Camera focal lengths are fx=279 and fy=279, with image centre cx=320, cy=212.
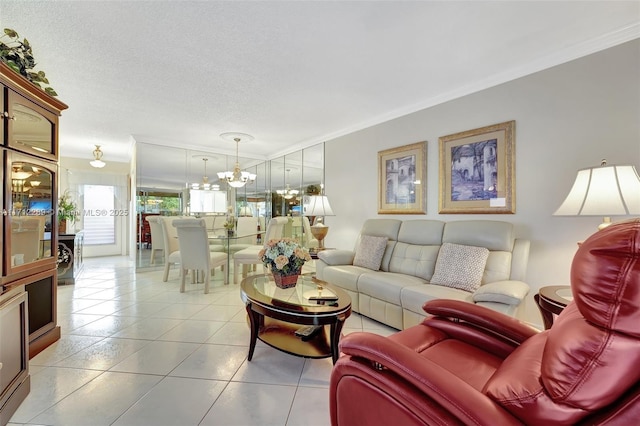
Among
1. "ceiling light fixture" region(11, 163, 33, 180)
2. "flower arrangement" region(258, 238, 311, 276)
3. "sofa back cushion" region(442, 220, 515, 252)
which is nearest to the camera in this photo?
"ceiling light fixture" region(11, 163, 33, 180)

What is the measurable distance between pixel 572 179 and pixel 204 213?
602cm

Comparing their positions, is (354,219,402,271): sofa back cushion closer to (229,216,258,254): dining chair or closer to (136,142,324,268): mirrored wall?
(136,142,324,268): mirrored wall

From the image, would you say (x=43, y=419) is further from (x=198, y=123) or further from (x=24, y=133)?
(x=198, y=123)

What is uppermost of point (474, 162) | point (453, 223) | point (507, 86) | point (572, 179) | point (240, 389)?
Answer: point (507, 86)

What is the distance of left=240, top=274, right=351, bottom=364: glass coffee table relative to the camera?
1.87 metres

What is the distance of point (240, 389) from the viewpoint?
179 cm

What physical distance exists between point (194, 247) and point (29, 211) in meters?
1.89

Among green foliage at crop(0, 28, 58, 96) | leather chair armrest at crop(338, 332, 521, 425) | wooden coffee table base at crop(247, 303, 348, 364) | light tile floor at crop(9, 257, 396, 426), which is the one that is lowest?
light tile floor at crop(9, 257, 396, 426)

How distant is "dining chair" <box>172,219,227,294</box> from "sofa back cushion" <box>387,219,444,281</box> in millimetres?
2491

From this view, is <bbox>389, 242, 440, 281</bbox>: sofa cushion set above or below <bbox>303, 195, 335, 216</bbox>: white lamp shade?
below

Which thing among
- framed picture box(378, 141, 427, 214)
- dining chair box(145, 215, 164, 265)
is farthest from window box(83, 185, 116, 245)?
framed picture box(378, 141, 427, 214)

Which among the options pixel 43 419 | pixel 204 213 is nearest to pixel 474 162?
pixel 43 419

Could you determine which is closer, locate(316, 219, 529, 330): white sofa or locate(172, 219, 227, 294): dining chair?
locate(316, 219, 529, 330): white sofa

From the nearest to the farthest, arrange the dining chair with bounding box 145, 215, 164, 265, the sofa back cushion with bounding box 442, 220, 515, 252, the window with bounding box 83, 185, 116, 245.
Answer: the sofa back cushion with bounding box 442, 220, 515, 252, the dining chair with bounding box 145, 215, 164, 265, the window with bounding box 83, 185, 116, 245
